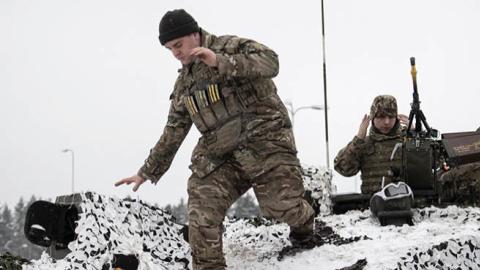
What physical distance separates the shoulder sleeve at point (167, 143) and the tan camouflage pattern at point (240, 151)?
0.30 meters

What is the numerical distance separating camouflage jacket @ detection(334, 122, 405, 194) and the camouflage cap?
181 millimetres

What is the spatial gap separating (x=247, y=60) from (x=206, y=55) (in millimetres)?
317

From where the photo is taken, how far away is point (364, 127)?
258 inches

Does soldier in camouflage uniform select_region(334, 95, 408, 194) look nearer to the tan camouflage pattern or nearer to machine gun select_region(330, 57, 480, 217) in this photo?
machine gun select_region(330, 57, 480, 217)

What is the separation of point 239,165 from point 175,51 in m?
0.88

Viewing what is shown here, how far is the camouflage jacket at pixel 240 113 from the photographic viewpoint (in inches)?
187

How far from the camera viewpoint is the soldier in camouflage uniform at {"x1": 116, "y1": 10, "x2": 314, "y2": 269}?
4.70m

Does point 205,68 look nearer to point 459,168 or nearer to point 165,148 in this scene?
point 165,148

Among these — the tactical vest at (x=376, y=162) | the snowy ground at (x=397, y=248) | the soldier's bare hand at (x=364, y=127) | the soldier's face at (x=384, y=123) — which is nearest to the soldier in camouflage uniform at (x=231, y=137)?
the snowy ground at (x=397, y=248)

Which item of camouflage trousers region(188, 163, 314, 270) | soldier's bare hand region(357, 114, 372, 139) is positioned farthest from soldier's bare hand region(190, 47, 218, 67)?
soldier's bare hand region(357, 114, 372, 139)

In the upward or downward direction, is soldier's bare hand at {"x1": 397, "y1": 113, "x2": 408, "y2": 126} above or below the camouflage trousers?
above

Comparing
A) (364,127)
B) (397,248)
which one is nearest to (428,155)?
(364,127)

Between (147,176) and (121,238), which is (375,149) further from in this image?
(121,238)

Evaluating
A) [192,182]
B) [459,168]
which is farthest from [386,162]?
[192,182]
